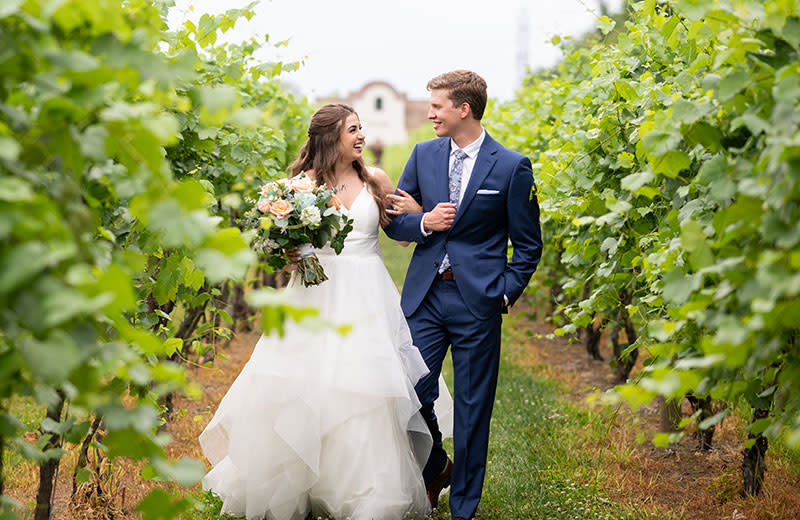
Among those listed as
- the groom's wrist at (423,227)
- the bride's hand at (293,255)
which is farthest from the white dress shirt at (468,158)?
the bride's hand at (293,255)

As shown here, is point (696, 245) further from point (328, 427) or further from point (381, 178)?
point (381, 178)

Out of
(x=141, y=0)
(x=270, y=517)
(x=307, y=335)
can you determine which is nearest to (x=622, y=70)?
(x=307, y=335)

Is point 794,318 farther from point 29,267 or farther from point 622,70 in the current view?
point 622,70

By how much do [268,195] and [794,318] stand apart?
3.16 m

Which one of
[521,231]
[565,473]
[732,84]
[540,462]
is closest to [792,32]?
[732,84]

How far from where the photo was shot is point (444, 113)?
15.1ft

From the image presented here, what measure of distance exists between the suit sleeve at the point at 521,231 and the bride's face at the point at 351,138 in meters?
1.03

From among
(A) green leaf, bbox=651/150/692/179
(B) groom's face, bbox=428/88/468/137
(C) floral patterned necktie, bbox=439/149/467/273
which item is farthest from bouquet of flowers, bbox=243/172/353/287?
(A) green leaf, bbox=651/150/692/179

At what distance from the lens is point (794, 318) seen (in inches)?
74.9

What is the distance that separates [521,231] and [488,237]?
0.67 ft

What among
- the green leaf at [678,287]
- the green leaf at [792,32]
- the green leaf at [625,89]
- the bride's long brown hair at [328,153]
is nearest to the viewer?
the green leaf at [792,32]

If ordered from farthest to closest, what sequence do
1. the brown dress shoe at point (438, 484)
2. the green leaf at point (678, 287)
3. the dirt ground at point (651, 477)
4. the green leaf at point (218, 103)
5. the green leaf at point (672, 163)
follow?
the brown dress shoe at point (438, 484)
the dirt ground at point (651, 477)
the green leaf at point (672, 163)
the green leaf at point (678, 287)
the green leaf at point (218, 103)

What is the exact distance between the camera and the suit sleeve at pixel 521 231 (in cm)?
445

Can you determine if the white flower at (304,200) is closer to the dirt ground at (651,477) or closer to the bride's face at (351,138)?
the bride's face at (351,138)
